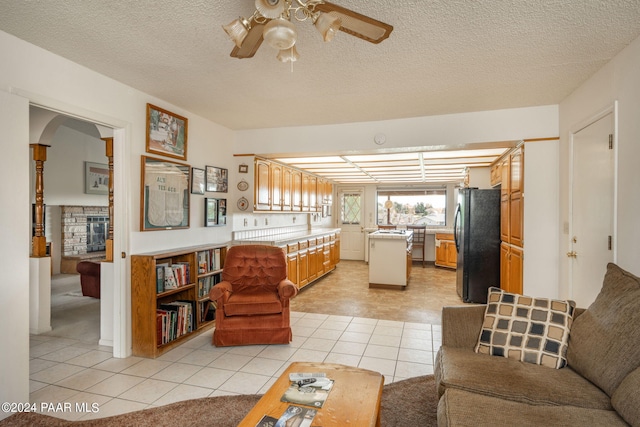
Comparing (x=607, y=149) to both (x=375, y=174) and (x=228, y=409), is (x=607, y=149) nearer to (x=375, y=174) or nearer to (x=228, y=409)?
(x=228, y=409)

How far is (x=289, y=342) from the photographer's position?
341 centimetres

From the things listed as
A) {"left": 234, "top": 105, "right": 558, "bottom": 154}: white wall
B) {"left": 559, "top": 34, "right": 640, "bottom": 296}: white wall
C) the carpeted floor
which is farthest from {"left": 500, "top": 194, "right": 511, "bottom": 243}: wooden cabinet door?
the carpeted floor

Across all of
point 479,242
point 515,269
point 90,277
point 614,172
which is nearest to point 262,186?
point 90,277

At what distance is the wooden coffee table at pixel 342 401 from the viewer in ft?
4.88

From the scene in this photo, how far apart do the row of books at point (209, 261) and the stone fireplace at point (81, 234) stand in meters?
4.53

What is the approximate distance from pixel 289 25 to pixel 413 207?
8.56m

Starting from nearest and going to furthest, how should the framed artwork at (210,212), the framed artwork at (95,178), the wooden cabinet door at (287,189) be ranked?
1. the framed artwork at (210,212)
2. the wooden cabinet door at (287,189)
3. the framed artwork at (95,178)

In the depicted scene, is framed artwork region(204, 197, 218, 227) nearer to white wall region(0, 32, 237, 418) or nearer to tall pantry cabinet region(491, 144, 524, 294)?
white wall region(0, 32, 237, 418)

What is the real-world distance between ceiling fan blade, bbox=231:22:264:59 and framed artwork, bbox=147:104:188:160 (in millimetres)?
1892

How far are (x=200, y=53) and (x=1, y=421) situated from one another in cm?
265

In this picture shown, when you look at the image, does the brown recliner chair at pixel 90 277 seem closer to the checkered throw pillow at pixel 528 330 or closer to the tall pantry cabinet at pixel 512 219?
the checkered throw pillow at pixel 528 330

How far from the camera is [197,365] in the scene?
9.75 ft

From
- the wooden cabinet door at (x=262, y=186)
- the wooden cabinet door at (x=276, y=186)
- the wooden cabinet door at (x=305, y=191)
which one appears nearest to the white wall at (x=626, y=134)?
the wooden cabinet door at (x=262, y=186)

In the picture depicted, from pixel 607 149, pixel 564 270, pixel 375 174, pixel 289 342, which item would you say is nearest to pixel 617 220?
pixel 607 149
